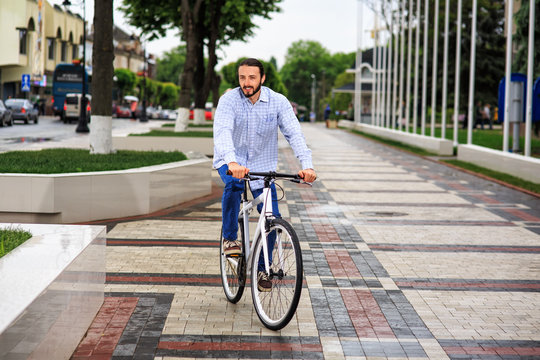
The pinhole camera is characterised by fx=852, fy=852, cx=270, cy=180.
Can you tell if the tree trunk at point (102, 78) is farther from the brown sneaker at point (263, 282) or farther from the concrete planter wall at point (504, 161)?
the brown sneaker at point (263, 282)

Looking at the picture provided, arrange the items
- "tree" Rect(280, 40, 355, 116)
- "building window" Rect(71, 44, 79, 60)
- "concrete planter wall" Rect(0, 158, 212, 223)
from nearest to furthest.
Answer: "concrete planter wall" Rect(0, 158, 212, 223)
"building window" Rect(71, 44, 79, 60)
"tree" Rect(280, 40, 355, 116)

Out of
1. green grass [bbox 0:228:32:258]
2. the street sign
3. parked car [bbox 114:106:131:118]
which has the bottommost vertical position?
green grass [bbox 0:228:32:258]

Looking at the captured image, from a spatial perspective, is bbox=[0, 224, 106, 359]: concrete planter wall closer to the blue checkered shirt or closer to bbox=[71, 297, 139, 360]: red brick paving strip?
bbox=[71, 297, 139, 360]: red brick paving strip

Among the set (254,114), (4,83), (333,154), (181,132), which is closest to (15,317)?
(254,114)

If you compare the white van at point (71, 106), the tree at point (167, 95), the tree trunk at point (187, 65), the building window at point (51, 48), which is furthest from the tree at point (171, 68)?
the tree trunk at point (187, 65)

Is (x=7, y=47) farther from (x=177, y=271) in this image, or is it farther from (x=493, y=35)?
(x=177, y=271)

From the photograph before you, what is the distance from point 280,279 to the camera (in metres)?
5.32

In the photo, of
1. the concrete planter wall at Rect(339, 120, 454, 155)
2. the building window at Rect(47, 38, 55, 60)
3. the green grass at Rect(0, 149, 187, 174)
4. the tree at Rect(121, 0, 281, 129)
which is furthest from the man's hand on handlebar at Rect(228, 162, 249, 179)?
the building window at Rect(47, 38, 55, 60)

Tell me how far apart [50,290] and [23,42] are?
6453 centimetres

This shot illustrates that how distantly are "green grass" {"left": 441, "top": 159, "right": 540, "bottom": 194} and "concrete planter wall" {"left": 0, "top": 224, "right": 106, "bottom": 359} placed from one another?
35.6 ft

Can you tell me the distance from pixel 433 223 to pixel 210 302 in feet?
17.4

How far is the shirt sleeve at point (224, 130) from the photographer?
5.41 m

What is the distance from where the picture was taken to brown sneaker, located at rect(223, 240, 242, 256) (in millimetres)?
6070

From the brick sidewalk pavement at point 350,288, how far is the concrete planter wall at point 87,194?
0.25m
